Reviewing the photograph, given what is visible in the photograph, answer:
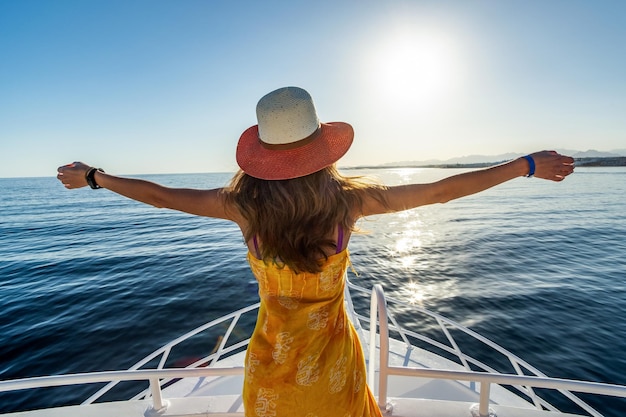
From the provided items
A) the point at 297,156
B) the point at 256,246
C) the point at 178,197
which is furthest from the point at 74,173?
the point at 297,156

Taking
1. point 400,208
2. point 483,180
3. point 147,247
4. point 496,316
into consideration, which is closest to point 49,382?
point 400,208

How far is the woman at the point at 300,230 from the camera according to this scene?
1161 mm

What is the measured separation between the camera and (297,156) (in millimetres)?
1171

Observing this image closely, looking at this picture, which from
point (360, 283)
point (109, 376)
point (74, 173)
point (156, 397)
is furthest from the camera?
point (360, 283)

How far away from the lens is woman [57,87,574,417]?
45.7 inches

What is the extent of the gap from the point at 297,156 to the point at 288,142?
0.07m

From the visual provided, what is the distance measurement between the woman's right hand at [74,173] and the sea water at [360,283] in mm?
1449

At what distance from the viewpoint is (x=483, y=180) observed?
1.23m

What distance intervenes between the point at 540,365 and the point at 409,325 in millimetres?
2784

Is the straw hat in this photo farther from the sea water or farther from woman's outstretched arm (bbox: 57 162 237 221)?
the sea water

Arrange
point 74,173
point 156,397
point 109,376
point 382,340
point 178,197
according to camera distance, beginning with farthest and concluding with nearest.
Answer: point 156,397 → point 109,376 → point 382,340 → point 74,173 → point 178,197

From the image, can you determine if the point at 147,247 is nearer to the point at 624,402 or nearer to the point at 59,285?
the point at 59,285

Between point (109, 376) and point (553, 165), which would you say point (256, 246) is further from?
point (109, 376)

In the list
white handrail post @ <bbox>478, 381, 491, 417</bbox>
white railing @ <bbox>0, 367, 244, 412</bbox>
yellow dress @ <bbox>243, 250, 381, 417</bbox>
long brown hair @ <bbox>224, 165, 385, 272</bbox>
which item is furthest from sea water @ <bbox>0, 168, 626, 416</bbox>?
white handrail post @ <bbox>478, 381, 491, 417</bbox>
